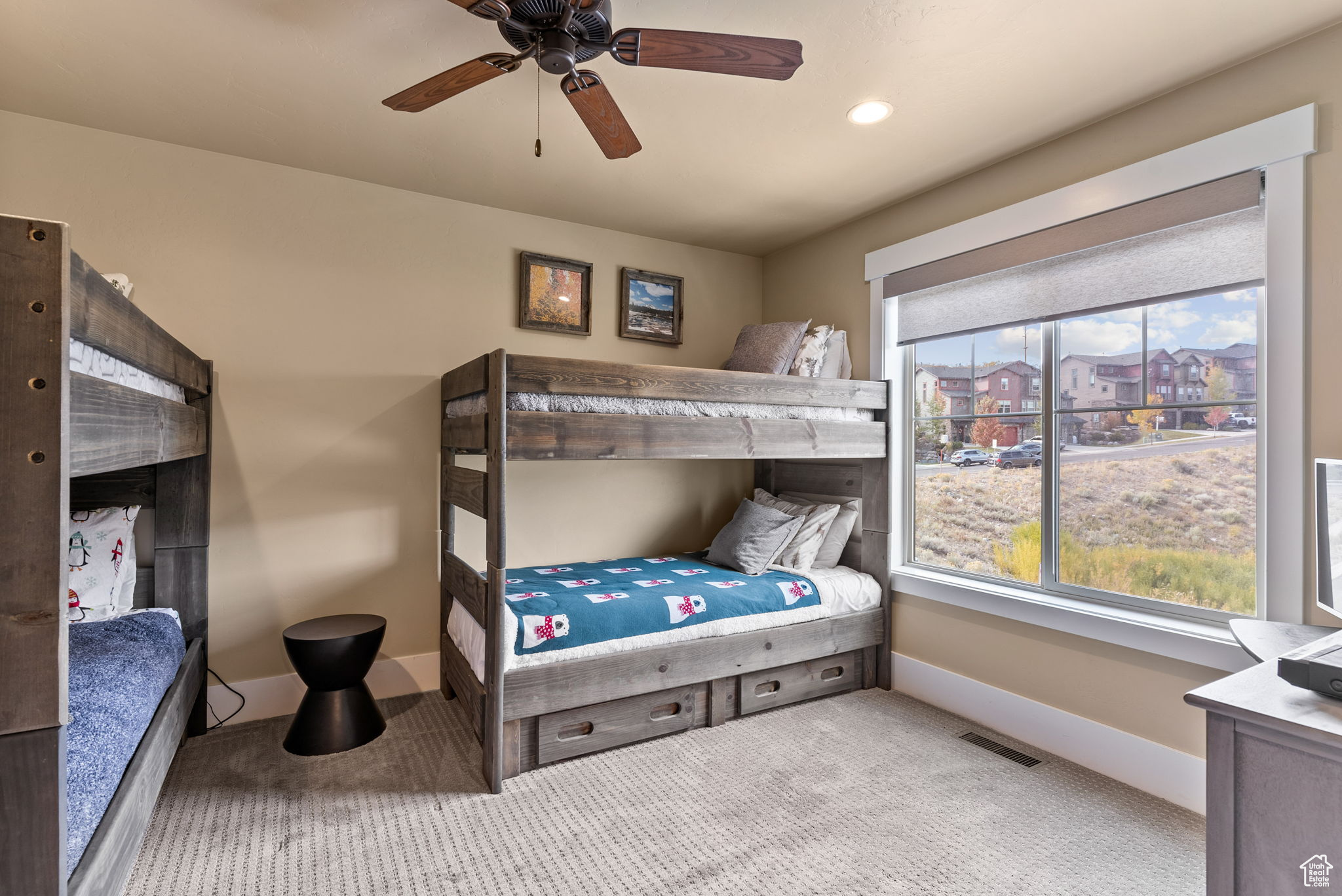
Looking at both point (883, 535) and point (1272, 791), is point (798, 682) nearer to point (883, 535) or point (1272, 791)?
point (883, 535)

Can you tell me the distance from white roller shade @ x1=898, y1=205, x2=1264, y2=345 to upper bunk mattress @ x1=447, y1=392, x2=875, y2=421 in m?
0.62

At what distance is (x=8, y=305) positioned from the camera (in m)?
0.91

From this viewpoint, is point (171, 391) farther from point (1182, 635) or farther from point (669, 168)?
point (1182, 635)

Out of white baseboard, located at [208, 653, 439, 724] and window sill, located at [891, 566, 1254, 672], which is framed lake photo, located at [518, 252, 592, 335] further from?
window sill, located at [891, 566, 1254, 672]

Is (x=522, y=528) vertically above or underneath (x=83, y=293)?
underneath

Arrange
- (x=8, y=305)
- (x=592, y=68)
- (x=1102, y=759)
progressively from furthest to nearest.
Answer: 1. (x=1102, y=759)
2. (x=592, y=68)
3. (x=8, y=305)

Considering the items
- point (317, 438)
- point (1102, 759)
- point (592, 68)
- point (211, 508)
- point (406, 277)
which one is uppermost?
point (592, 68)

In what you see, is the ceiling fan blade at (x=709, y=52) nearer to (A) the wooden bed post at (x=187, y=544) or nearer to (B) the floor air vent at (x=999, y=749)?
(A) the wooden bed post at (x=187, y=544)

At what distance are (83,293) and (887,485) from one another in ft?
9.91

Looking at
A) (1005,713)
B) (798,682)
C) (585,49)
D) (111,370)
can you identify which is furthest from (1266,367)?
(111,370)

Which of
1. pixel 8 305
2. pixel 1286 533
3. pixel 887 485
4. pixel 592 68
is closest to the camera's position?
pixel 8 305

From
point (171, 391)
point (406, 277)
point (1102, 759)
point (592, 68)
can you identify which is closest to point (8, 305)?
point (171, 391)

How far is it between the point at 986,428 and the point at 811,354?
2.88 feet

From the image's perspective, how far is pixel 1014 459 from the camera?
A: 279 cm
